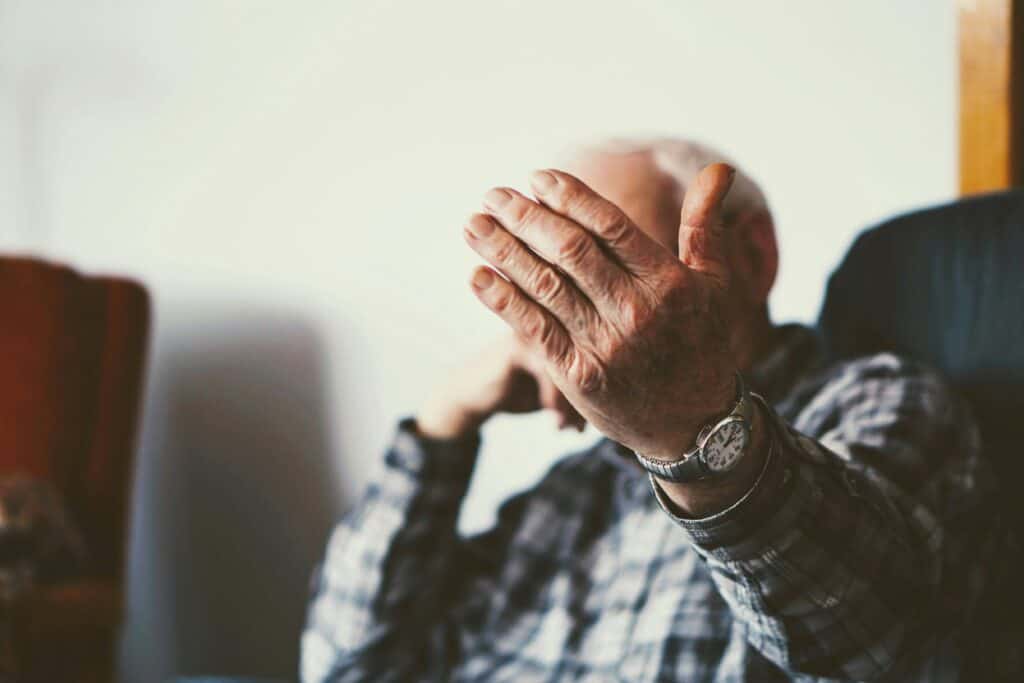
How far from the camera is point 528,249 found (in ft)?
1.78

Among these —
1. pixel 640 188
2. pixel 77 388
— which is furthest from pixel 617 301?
pixel 77 388

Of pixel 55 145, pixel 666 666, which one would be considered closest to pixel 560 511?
pixel 666 666

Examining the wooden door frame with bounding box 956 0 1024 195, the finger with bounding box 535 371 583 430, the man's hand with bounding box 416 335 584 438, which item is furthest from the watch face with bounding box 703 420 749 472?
the wooden door frame with bounding box 956 0 1024 195

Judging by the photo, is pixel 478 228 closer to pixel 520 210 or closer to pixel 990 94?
pixel 520 210

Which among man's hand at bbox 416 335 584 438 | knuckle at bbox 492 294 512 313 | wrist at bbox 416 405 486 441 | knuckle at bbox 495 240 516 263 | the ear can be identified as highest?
knuckle at bbox 495 240 516 263

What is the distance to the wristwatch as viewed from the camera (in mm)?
556

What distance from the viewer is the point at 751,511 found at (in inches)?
23.5

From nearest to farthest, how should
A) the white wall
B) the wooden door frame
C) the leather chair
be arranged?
the leather chair < the wooden door frame < the white wall

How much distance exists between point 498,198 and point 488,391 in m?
0.55

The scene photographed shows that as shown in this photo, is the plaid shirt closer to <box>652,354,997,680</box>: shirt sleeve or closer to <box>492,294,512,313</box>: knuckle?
<box>652,354,997,680</box>: shirt sleeve

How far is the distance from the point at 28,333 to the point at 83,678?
0.62 m

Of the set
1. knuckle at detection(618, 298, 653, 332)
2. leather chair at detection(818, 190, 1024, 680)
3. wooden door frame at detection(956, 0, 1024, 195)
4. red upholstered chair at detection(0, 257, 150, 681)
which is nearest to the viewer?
knuckle at detection(618, 298, 653, 332)

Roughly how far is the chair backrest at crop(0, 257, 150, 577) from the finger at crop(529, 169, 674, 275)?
1.39m

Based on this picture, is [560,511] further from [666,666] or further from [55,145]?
[55,145]
